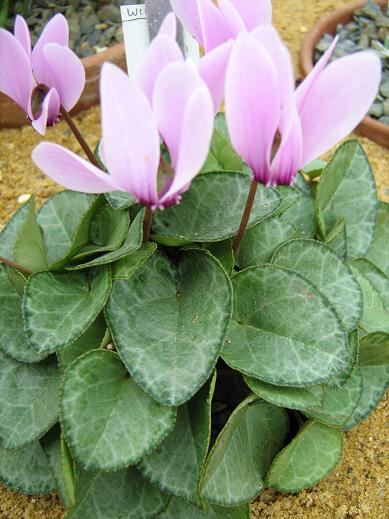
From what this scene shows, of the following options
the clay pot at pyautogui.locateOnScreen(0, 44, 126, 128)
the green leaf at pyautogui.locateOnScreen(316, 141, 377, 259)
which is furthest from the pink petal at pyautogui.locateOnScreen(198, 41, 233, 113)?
the clay pot at pyautogui.locateOnScreen(0, 44, 126, 128)

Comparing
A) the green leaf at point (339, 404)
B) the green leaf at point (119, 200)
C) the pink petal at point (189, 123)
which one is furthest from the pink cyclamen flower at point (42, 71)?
the green leaf at point (339, 404)

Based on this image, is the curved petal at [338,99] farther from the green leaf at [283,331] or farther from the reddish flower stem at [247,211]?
the green leaf at [283,331]

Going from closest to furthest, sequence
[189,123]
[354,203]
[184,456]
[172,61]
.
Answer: [189,123] → [172,61] → [184,456] → [354,203]

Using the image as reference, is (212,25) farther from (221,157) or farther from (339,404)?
(339,404)

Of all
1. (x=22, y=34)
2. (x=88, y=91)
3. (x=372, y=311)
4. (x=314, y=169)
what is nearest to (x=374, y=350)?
(x=372, y=311)

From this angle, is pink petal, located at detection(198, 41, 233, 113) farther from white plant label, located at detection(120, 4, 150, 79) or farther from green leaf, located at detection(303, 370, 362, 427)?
green leaf, located at detection(303, 370, 362, 427)

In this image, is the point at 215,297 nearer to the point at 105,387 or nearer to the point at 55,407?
the point at 105,387

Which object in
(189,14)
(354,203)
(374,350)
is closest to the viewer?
(189,14)

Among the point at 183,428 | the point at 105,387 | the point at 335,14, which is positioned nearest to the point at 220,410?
the point at 183,428
